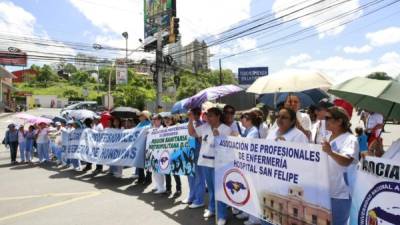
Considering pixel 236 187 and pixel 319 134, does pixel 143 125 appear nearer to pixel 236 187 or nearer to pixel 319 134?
A: pixel 236 187

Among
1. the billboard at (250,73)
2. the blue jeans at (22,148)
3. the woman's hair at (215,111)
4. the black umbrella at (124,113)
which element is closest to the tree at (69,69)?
the billboard at (250,73)

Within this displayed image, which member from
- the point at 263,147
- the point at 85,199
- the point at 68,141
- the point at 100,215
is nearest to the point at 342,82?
the point at 263,147

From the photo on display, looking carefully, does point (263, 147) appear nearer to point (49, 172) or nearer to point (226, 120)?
point (226, 120)

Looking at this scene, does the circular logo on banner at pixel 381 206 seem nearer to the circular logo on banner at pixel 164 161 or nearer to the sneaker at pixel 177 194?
the circular logo on banner at pixel 164 161

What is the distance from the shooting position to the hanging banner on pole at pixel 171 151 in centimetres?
749

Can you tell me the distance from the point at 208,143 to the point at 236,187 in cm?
103

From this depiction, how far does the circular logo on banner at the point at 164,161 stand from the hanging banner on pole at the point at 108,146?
1042mm

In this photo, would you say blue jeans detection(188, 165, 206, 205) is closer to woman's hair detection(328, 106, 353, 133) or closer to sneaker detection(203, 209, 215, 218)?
sneaker detection(203, 209, 215, 218)

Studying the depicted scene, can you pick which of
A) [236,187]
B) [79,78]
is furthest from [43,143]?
[79,78]

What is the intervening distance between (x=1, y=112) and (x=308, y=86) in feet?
173

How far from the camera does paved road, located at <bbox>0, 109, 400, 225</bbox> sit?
669cm

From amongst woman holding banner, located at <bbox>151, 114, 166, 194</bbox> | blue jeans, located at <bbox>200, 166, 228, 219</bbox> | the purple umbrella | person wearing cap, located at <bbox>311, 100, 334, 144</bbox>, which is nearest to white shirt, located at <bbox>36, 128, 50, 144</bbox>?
woman holding banner, located at <bbox>151, 114, 166, 194</bbox>

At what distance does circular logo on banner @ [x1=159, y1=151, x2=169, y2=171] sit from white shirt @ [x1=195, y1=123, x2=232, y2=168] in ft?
5.24

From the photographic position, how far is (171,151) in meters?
7.94
